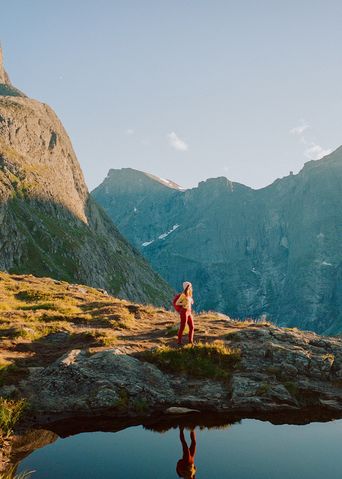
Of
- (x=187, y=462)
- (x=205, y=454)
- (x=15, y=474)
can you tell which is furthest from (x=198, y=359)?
(x=15, y=474)

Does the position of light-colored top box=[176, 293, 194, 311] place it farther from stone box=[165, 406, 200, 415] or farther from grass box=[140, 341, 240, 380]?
stone box=[165, 406, 200, 415]

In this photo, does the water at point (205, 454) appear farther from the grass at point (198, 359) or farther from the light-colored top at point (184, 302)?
the light-colored top at point (184, 302)

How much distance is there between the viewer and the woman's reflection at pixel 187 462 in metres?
11.4

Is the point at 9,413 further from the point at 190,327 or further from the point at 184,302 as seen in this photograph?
the point at 184,302

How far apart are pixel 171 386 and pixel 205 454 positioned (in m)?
4.74

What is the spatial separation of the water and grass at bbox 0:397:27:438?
4.70ft

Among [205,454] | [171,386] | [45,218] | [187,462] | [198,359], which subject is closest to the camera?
[187,462]

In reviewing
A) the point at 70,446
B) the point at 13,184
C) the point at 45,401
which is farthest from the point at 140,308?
the point at 13,184

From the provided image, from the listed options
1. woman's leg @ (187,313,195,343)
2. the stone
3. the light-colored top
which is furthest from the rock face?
the light-colored top

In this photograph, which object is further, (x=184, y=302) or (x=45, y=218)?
(x=45, y=218)

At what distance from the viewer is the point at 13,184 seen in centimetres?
13538

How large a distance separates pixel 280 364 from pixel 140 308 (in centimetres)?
1400

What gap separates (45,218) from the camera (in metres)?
138

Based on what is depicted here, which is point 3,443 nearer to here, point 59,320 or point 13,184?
point 59,320
